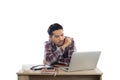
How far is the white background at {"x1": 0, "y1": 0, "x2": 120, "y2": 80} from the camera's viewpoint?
432 centimetres

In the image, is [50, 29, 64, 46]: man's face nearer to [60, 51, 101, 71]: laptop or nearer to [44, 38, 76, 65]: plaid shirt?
[44, 38, 76, 65]: plaid shirt

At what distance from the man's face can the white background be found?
1040mm

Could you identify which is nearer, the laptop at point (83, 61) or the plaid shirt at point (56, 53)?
the laptop at point (83, 61)

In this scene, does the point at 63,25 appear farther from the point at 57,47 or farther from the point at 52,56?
the point at 52,56

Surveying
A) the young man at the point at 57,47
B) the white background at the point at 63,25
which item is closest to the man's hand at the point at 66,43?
the young man at the point at 57,47

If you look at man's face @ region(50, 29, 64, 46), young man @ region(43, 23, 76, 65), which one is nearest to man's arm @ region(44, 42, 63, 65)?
young man @ region(43, 23, 76, 65)

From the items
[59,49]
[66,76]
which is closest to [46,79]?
[66,76]

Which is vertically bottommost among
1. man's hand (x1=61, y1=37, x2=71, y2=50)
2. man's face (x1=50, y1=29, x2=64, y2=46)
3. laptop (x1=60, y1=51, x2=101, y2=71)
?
laptop (x1=60, y1=51, x2=101, y2=71)

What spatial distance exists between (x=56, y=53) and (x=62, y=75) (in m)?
0.51

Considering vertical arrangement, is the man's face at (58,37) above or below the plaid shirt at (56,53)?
above

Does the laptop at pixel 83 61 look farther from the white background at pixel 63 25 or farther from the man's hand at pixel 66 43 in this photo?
the white background at pixel 63 25

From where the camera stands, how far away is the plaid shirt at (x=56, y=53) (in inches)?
125

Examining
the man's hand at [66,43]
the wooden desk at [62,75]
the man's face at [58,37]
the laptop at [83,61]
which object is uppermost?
the man's face at [58,37]

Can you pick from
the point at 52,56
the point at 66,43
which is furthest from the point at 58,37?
the point at 52,56
